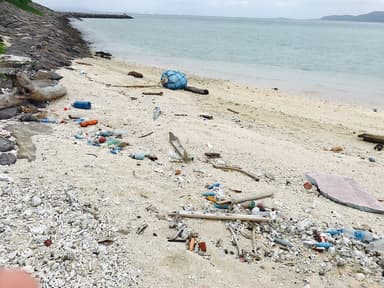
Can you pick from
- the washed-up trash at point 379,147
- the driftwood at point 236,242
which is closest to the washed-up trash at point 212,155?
the driftwood at point 236,242

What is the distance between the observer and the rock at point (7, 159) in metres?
5.16

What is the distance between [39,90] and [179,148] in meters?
4.00

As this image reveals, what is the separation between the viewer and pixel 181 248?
12.9 feet

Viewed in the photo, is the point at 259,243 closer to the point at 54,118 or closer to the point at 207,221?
the point at 207,221

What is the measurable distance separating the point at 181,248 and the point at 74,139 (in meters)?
3.55

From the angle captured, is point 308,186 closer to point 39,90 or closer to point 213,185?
point 213,185

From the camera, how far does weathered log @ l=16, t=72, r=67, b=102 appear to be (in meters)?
7.84

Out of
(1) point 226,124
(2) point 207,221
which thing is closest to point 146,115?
(1) point 226,124

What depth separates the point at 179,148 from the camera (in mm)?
6473

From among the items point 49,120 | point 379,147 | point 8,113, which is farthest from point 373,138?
point 8,113

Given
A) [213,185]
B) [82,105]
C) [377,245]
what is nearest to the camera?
[377,245]

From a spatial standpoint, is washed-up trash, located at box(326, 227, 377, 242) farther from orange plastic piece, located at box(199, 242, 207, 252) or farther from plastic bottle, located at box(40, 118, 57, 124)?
plastic bottle, located at box(40, 118, 57, 124)

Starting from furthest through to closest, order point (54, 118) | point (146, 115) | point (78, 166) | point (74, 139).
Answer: point (146, 115) → point (54, 118) → point (74, 139) → point (78, 166)

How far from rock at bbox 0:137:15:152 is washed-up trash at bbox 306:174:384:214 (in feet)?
16.1
